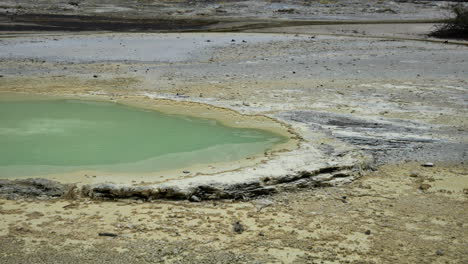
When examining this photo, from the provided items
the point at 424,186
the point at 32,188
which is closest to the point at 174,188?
the point at 32,188

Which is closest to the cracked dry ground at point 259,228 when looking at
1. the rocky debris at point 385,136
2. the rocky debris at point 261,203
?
the rocky debris at point 261,203

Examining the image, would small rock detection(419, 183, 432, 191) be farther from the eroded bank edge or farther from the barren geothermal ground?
the eroded bank edge

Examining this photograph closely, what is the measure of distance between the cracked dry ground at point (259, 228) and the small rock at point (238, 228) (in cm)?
3

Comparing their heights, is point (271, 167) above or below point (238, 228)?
above

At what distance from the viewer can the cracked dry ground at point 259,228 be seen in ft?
13.5

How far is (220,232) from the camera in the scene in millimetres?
4480

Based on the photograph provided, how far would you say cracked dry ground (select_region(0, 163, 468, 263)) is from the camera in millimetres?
4117

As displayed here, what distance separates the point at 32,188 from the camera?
17.1ft

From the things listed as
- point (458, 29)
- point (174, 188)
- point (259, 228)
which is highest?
point (458, 29)

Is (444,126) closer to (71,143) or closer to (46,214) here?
(71,143)

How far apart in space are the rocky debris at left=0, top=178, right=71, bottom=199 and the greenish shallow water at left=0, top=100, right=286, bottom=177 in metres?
0.35

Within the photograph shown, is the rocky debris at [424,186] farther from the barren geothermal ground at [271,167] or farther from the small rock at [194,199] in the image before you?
the small rock at [194,199]

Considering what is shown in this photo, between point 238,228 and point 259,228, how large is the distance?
171 mm

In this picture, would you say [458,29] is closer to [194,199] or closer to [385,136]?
[385,136]
